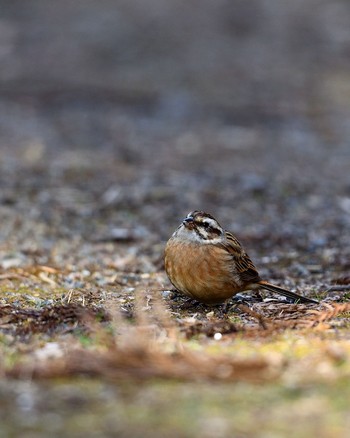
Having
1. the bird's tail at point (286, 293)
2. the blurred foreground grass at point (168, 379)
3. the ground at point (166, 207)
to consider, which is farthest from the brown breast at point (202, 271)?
the blurred foreground grass at point (168, 379)

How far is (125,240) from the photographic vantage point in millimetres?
9438

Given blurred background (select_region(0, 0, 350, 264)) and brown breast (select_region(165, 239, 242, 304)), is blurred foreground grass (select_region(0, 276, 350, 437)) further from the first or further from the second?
blurred background (select_region(0, 0, 350, 264))

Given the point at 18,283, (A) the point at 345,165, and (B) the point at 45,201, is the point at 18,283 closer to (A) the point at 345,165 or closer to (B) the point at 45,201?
(B) the point at 45,201

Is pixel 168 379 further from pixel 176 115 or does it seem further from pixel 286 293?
pixel 176 115

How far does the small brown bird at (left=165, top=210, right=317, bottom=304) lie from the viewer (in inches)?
246

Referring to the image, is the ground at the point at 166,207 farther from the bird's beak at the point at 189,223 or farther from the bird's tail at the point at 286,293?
the bird's beak at the point at 189,223

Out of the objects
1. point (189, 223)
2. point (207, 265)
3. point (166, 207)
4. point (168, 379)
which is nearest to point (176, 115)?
point (166, 207)

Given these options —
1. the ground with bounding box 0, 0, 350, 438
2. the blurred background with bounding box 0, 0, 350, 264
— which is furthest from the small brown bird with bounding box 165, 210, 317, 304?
the blurred background with bounding box 0, 0, 350, 264

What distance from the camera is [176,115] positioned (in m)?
16.3

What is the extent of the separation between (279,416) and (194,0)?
21.9 metres

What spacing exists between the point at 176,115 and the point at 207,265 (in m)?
10.2

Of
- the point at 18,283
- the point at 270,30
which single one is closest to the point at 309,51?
the point at 270,30

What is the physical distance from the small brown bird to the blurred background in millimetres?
2914

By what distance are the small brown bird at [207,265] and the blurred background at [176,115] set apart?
2.91 meters
